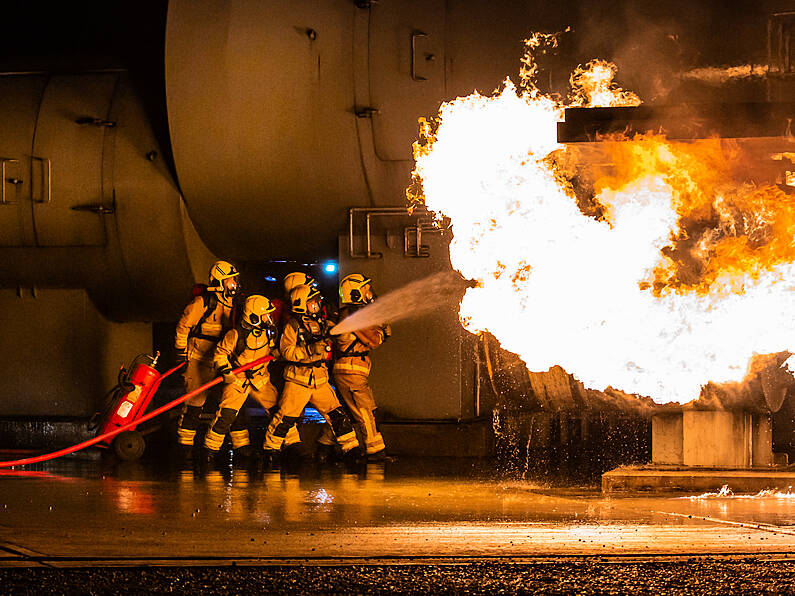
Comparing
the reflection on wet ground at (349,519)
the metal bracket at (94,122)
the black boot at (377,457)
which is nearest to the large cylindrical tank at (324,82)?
the metal bracket at (94,122)

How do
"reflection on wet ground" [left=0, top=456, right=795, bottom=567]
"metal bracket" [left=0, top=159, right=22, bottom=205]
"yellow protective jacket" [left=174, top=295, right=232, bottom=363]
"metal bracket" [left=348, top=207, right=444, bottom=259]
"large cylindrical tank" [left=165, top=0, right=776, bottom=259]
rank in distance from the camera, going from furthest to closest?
1. "metal bracket" [left=0, top=159, right=22, bottom=205]
2. "yellow protective jacket" [left=174, top=295, right=232, bottom=363]
3. "metal bracket" [left=348, top=207, right=444, bottom=259]
4. "large cylindrical tank" [left=165, top=0, right=776, bottom=259]
5. "reflection on wet ground" [left=0, top=456, right=795, bottom=567]

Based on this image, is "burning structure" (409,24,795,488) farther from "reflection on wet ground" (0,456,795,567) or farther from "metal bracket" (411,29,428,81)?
"metal bracket" (411,29,428,81)

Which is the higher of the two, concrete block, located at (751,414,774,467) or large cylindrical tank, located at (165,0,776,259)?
large cylindrical tank, located at (165,0,776,259)

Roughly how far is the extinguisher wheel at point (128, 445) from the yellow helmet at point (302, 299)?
2050 mm

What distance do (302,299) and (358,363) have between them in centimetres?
84

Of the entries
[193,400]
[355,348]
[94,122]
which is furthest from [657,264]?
[94,122]

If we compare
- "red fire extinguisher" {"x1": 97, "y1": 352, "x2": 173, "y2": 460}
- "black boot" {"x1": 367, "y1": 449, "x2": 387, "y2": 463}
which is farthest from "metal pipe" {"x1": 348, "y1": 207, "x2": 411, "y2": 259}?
"red fire extinguisher" {"x1": 97, "y1": 352, "x2": 173, "y2": 460}

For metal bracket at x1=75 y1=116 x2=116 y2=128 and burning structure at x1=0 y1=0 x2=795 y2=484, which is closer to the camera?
burning structure at x1=0 y1=0 x2=795 y2=484

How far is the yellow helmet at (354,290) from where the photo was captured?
37.8ft

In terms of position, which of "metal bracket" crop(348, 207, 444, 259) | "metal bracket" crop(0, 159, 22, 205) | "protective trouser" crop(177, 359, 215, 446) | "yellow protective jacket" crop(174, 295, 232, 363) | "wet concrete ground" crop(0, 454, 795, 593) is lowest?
"wet concrete ground" crop(0, 454, 795, 593)

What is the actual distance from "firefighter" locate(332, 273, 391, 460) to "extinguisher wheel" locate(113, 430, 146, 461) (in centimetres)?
208

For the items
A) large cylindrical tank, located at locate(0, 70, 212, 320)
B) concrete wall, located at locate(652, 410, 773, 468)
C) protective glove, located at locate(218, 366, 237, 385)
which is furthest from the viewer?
large cylindrical tank, located at locate(0, 70, 212, 320)

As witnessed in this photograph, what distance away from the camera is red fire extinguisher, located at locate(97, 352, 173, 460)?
38.3 feet

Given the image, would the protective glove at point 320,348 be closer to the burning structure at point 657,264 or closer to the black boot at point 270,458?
the black boot at point 270,458
